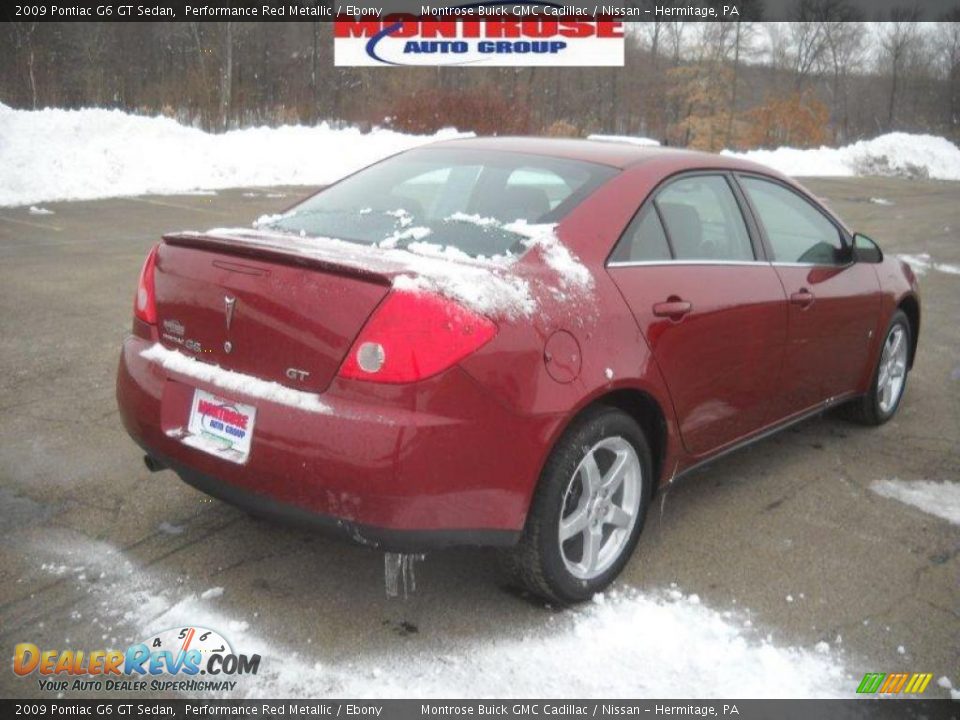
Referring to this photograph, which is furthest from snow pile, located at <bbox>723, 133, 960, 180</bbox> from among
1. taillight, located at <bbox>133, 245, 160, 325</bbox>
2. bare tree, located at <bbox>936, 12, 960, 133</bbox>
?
bare tree, located at <bbox>936, 12, 960, 133</bbox>

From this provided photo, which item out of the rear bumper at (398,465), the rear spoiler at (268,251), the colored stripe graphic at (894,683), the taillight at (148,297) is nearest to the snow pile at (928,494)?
the colored stripe graphic at (894,683)

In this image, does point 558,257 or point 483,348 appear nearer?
point 483,348

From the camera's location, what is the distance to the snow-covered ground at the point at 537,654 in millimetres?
2475

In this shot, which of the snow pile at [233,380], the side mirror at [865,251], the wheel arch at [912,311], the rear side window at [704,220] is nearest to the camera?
the snow pile at [233,380]

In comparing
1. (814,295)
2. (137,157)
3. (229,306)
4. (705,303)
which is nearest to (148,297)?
(229,306)

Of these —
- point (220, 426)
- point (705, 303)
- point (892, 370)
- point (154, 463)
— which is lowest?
point (892, 370)

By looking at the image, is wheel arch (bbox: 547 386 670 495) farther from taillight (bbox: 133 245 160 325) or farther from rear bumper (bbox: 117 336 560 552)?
taillight (bbox: 133 245 160 325)

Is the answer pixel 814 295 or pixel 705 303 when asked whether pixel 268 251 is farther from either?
pixel 814 295

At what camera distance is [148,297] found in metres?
3.01

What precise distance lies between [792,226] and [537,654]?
2524mm

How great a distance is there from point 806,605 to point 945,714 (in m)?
0.58

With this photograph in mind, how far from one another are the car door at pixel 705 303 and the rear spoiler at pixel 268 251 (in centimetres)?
91

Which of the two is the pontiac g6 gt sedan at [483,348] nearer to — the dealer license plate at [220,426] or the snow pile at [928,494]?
the dealer license plate at [220,426]

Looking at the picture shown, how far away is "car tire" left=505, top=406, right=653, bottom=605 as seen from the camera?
270 centimetres
